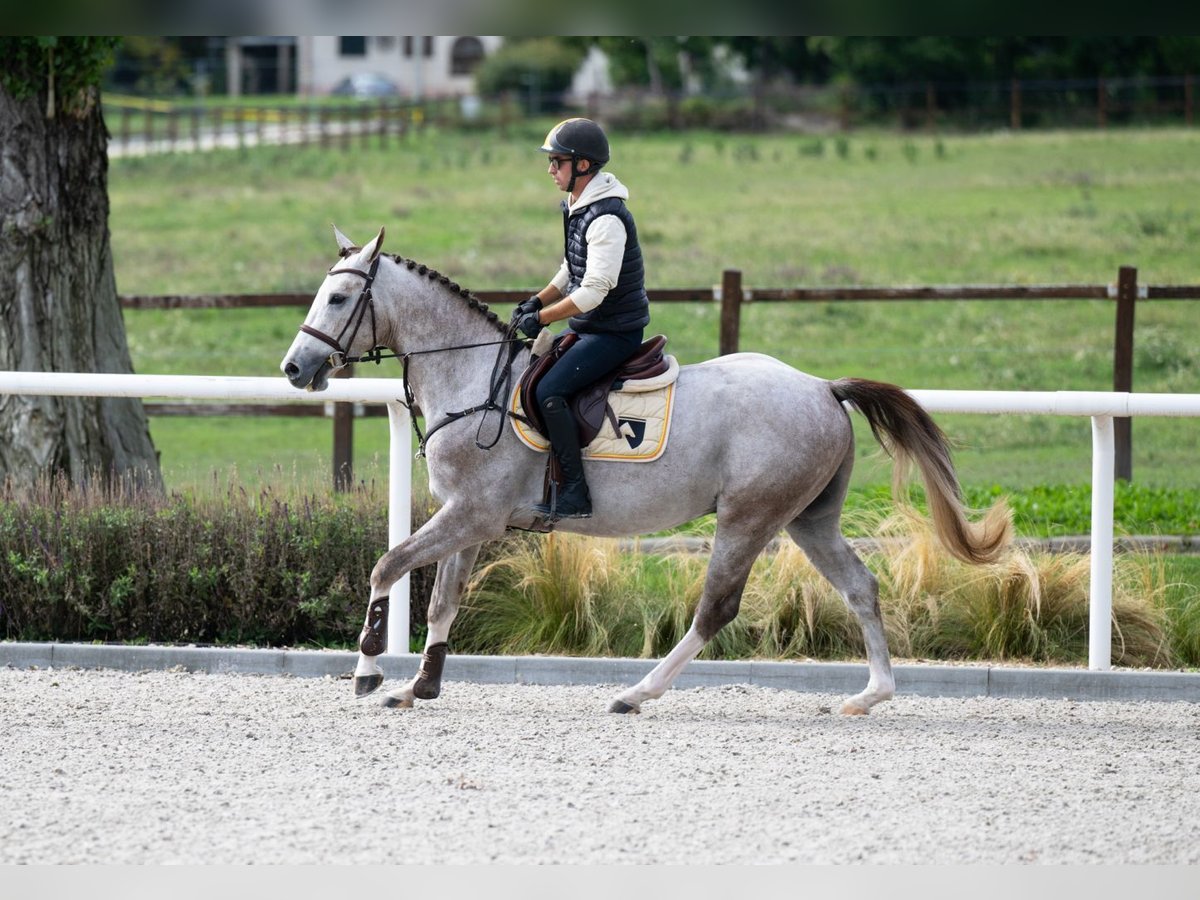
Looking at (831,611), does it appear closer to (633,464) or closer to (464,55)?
(633,464)

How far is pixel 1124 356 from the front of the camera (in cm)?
1369

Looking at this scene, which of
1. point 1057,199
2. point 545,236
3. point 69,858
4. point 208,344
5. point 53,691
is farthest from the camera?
point 1057,199

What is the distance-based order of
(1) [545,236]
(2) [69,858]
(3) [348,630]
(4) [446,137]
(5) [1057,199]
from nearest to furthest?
(2) [69,858], (3) [348,630], (1) [545,236], (5) [1057,199], (4) [446,137]

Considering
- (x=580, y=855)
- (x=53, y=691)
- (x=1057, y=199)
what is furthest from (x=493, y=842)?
(x=1057, y=199)

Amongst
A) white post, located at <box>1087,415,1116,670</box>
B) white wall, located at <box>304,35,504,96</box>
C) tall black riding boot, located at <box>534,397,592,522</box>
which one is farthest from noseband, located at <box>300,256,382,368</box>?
white wall, located at <box>304,35,504,96</box>

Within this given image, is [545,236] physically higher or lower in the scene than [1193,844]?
higher

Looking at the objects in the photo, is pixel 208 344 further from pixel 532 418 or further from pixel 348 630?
pixel 532 418

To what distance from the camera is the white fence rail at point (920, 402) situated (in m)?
7.63

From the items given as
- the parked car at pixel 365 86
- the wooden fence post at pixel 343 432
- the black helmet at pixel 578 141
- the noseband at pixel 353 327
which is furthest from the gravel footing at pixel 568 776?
the parked car at pixel 365 86

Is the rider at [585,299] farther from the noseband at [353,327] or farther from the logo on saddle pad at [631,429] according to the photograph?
the noseband at [353,327]

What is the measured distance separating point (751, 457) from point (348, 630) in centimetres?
258

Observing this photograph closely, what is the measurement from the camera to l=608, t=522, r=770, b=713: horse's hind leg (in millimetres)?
7113

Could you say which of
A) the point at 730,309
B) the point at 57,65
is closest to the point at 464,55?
the point at 730,309

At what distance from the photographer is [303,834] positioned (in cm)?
523
